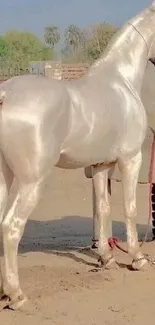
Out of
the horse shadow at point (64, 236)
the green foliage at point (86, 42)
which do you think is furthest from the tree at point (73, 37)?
the horse shadow at point (64, 236)

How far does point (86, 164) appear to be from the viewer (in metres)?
5.63

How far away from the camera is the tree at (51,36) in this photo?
54312 millimetres

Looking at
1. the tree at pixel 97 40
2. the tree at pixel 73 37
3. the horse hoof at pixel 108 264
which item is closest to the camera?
the horse hoof at pixel 108 264

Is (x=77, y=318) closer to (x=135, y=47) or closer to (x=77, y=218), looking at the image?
(x=135, y=47)

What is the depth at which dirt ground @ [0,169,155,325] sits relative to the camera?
4918 mm

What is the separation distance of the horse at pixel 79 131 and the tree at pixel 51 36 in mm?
48638

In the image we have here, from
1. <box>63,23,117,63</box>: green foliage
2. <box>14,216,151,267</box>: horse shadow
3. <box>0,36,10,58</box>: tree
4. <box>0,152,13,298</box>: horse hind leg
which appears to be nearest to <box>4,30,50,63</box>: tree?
<box>0,36,10,58</box>: tree

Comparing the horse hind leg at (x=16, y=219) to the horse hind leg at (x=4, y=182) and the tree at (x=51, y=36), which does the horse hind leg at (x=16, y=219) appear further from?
the tree at (x=51, y=36)

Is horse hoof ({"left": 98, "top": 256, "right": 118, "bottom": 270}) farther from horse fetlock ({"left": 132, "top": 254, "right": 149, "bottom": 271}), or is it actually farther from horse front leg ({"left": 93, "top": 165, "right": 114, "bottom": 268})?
horse fetlock ({"left": 132, "top": 254, "right": 149, "bottom": 271})

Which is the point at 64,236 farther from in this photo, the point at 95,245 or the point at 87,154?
the point at 87,154

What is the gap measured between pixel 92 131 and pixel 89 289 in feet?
4.29

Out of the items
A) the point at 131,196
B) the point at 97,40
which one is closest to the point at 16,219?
the point at 131,196

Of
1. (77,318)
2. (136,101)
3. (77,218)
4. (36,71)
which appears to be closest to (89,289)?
(77,318)

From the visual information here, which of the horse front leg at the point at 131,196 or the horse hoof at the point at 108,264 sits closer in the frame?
the horse front leg at the point at 131,196
